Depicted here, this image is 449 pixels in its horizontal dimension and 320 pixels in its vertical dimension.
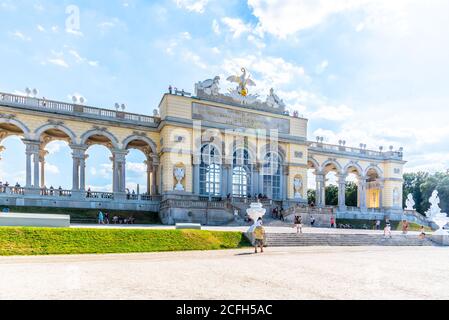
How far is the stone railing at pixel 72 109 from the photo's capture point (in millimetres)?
30984

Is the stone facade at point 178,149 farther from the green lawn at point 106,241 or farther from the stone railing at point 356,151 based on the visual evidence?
the green lawn at point 106,241

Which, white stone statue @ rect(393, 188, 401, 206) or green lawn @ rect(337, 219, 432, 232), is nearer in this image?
green lawn @ rect(337, 219, 432, 232)

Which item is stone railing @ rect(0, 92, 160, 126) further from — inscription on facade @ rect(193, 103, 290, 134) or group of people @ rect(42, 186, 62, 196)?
group of people @ rect(42, 186, 62, 196)

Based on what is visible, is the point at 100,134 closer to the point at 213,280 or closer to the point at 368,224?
the point at 213,280

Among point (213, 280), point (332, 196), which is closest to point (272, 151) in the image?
point (213, 280)

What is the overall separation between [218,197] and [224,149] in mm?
5148

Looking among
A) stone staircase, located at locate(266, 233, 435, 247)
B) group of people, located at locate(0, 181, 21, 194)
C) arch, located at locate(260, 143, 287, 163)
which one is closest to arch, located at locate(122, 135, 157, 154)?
group of people, located at locate(0, 181, 21, 194)

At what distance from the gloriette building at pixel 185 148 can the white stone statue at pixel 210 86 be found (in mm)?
111

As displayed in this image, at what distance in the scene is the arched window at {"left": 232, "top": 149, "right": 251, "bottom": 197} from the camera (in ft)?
124

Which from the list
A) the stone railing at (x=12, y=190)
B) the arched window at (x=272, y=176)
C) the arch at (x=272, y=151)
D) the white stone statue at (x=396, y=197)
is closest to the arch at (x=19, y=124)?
the stone railing at (x=12, y=190)

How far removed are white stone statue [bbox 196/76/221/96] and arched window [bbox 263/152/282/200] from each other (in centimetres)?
937

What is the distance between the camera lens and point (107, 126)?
114 feet

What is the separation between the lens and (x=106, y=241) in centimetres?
1648
